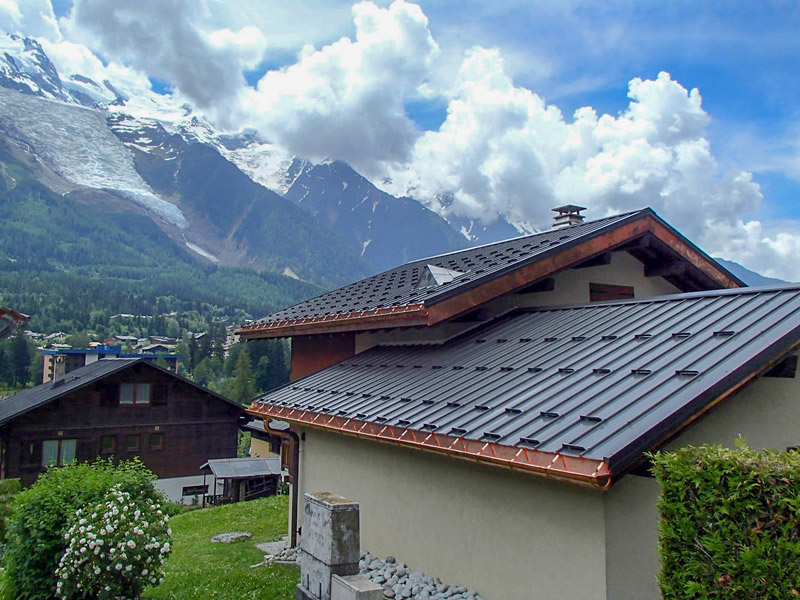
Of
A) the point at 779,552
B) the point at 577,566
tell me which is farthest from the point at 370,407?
the point at 779,552

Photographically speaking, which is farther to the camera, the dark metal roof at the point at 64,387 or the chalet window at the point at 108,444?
the chalet window at the point at 108,444

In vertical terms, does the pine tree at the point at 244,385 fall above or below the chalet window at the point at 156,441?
above

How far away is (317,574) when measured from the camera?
7.36 metres

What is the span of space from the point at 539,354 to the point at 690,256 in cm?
629

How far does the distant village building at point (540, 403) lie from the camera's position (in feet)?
20.7

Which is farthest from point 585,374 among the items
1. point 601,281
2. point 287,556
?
point 287,556

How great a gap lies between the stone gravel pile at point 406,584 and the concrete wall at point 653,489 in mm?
1990

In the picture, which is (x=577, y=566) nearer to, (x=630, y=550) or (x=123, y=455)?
(x=630, y=550)

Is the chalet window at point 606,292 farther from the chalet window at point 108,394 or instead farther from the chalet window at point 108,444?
the chalet window at point 108,444

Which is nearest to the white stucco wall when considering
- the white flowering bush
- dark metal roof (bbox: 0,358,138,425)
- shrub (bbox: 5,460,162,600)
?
the white flowering bush

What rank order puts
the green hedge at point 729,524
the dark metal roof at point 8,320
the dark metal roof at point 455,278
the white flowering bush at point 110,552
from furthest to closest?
the dark metal roof at point 8,320 → the dark metal roof at point 455,278 → the white flowering bush at point 110,552 → the green hedge at point 729,524

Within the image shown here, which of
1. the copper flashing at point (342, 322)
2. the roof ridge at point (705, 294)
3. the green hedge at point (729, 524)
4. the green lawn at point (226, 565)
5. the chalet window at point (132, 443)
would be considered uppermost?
the roof ridge at point (705, 294)

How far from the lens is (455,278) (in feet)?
40.3

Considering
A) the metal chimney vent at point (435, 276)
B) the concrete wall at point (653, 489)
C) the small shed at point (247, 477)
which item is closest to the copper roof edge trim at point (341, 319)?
the metal chimney vent at point (435, 276)
